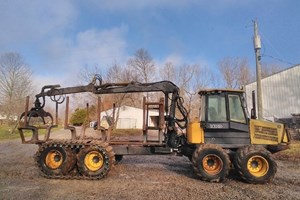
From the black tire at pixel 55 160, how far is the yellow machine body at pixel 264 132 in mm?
5981

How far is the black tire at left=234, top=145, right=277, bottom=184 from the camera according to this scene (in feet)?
29.5

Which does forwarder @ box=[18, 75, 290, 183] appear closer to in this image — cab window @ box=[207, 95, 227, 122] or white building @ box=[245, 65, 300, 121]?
cab window @ box=[207, 95, 227, 122]

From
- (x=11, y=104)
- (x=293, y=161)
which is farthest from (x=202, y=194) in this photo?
(x=11, y=104)

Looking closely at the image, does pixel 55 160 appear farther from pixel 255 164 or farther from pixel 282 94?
pixel 282 94

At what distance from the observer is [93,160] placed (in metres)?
9.88

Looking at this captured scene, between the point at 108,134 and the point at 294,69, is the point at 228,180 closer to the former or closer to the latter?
the point at 108,134

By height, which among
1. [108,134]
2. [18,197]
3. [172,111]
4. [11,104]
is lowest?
[18,197]

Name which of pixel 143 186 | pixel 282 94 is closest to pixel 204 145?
pixel 143 186

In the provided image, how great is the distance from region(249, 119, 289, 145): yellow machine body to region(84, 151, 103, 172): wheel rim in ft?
16.5

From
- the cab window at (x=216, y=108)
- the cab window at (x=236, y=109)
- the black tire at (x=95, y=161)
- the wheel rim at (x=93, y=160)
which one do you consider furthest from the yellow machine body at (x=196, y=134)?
the wheel rim at (x=93, y=160)

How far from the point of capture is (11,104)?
1980 inches

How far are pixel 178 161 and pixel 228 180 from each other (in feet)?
14.4

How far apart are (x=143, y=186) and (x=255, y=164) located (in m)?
3.59

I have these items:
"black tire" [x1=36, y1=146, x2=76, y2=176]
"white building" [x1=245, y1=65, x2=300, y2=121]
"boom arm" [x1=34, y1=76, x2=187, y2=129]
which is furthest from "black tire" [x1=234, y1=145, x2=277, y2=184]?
"white building" [x1=245, y1=65, x2=300, y2=121]
